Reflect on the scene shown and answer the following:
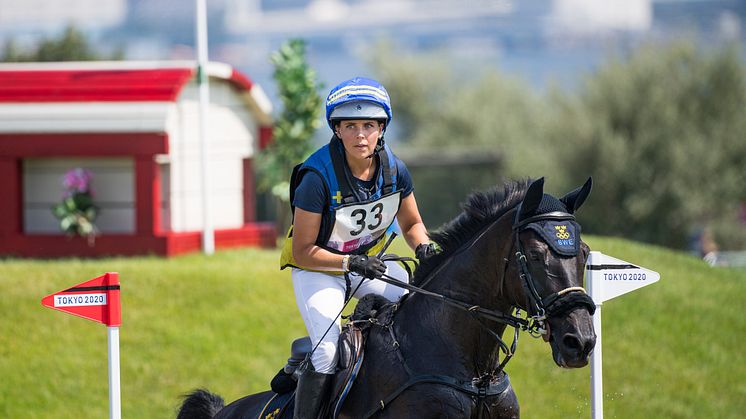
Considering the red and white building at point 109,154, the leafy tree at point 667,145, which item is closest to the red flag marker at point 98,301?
the red and white building at point 109,154

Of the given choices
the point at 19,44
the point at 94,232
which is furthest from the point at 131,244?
the point at 19,44

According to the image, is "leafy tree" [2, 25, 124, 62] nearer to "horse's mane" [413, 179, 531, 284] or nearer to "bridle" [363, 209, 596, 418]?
"horse's mane" [413, 179, 531, 284]

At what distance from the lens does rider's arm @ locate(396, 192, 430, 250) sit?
6.19 m

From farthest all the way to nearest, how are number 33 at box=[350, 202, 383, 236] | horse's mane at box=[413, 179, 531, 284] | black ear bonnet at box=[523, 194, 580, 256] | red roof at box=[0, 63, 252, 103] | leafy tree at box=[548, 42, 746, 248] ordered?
leafy tree at box=[548, 42, 746, 248] → red roof at box=[0, 63, 252, 103] → number 33 at box=[350, 202, 383, 236] → horse's mane at box=[413, 179, 531, 284] → black ear bonnet at box=[523, 194, 580, 256]

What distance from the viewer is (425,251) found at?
591cm

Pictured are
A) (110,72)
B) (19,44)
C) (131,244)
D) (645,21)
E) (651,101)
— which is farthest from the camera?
(645,21)

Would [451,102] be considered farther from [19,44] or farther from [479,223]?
[479,223]

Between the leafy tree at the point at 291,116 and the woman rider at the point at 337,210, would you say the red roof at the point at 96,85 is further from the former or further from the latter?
the woman rider at the point at 337,210

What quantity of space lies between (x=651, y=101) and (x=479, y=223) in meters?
35.3

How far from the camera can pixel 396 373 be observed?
18.2 ft

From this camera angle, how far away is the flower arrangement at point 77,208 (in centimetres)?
1647

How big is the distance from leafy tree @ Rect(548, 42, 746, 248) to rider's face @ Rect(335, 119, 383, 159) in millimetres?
33723

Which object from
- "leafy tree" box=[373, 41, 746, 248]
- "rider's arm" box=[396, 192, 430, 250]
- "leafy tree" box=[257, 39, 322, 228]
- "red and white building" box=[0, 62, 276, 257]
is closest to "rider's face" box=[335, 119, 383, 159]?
"rider's arm" box=[396, 192, 430, 250]

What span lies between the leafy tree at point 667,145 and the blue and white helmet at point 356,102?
33696mm
